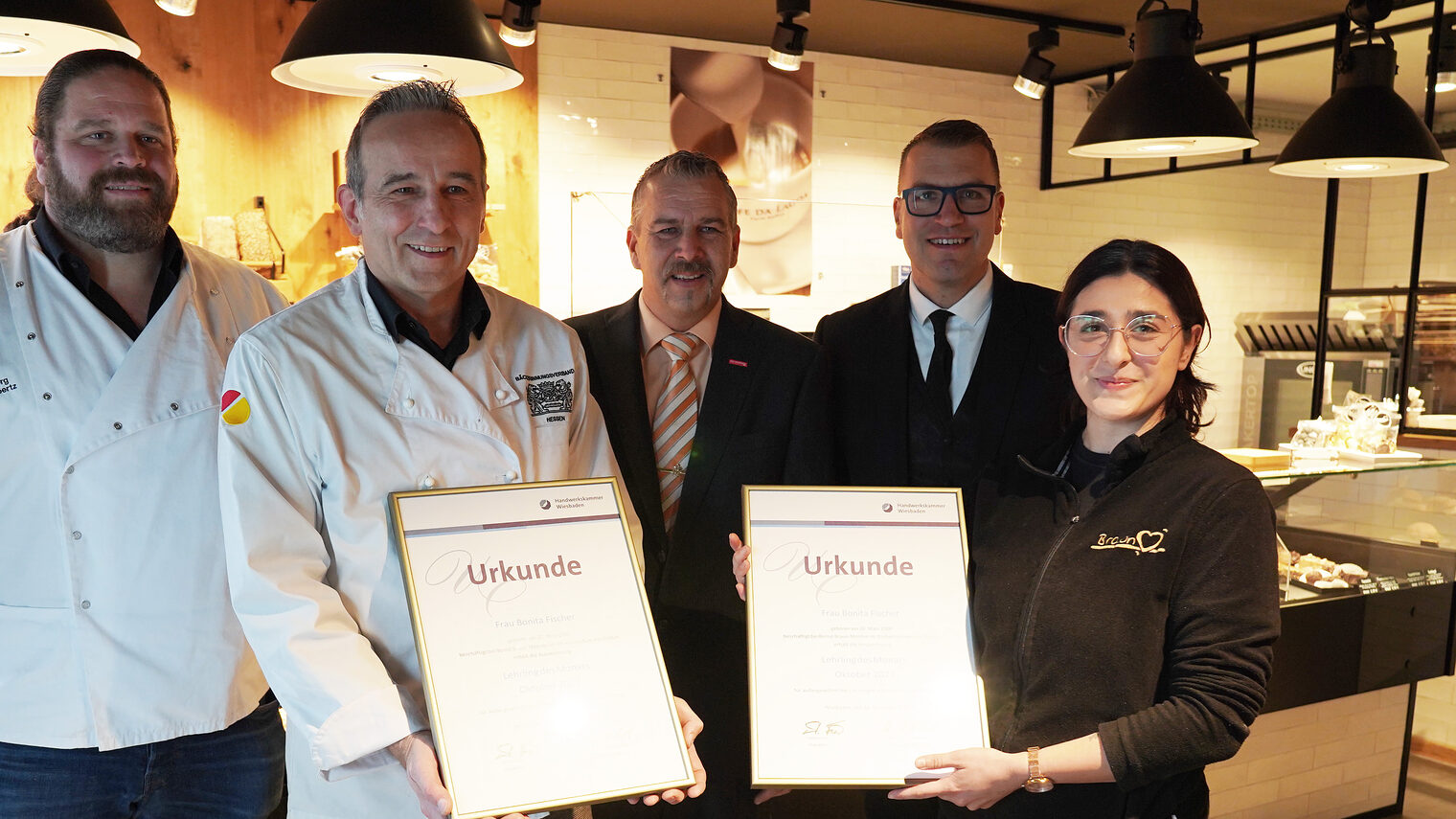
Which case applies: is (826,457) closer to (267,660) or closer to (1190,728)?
(1190,728)

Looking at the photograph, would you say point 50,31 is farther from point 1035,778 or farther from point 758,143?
point 758,143

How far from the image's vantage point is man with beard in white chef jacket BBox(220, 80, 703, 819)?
1.55 m

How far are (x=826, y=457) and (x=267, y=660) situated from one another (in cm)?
121

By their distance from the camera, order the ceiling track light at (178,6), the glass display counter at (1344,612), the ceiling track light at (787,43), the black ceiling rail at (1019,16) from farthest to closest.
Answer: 1. the black ceiling rail at (1019,16)
2. the ceiling track light at (787,43)
3. the ceiling track light at (178,6)
4. the glass display counter at (1344,612)

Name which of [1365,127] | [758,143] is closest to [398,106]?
[1365,127]

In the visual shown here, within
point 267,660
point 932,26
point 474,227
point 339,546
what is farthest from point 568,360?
point 932,26

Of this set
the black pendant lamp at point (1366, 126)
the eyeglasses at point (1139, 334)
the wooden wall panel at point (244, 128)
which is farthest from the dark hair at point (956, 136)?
the wooden wall panel at point (244, 128)

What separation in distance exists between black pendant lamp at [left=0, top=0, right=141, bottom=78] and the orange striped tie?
1.40m

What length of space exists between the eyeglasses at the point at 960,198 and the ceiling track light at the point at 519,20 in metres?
2.90

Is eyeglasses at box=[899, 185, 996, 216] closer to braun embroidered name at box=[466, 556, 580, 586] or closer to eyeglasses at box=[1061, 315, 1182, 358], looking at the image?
eyeglasses at box=[1061, 315, 1182, 358]

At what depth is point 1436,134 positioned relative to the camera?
547 cm

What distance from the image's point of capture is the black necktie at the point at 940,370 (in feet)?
7.68

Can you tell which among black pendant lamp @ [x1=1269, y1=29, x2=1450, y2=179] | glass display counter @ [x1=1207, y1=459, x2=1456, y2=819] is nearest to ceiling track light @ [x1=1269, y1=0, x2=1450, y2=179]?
black pendant lamp @ [x1=1269, y1=29, x2=1450, y2=179]
